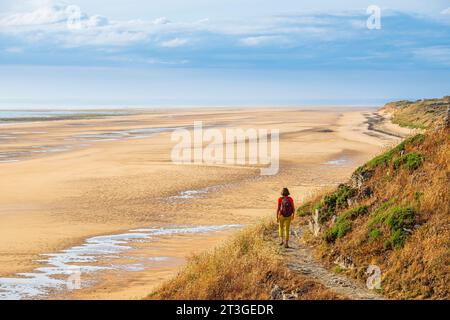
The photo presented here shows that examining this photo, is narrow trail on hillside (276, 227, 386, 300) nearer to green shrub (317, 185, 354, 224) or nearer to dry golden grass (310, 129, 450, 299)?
dry golden grass (310, 129, 450, 299)

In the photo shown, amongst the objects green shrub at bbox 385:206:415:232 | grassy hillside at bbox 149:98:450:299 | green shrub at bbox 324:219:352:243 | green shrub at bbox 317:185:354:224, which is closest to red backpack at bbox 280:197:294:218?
grassy hillside at bbox 149:98:450:299

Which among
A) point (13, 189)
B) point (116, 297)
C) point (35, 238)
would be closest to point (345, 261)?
point (116, 297)

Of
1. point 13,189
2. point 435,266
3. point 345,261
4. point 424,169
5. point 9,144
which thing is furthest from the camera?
point 9,144

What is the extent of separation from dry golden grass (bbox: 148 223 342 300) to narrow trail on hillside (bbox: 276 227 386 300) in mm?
360

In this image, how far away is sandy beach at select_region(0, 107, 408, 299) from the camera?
19.0 m

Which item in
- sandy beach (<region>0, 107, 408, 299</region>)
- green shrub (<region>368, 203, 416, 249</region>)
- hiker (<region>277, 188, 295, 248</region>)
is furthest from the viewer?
sandy beach (<region>0, 107, 408, 299</region>)

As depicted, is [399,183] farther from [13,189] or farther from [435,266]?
[13,189]

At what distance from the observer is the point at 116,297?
51.3ft

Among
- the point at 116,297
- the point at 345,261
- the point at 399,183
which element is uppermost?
A: the point at 399,183

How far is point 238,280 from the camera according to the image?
13.9 m

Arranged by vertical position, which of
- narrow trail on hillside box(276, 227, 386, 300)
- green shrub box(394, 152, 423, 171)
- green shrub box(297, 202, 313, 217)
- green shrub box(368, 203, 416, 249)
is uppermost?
green shrub box(394, 152, 423, 171)
